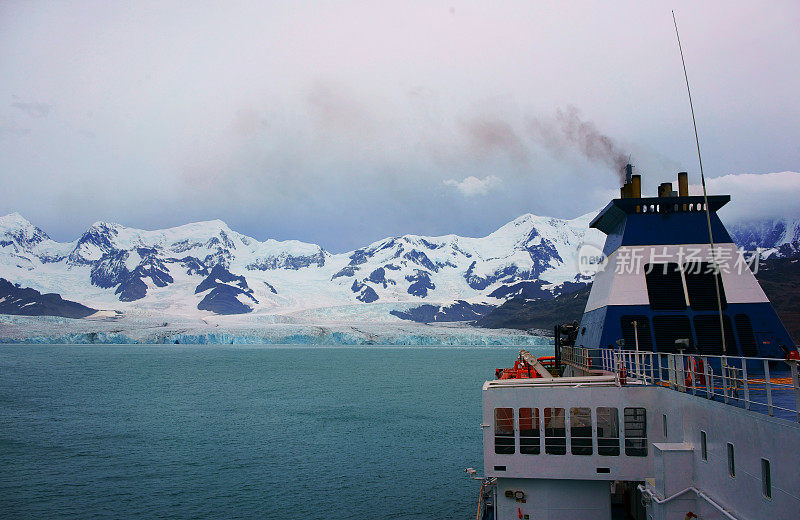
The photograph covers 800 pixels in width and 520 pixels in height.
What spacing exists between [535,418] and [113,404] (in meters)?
45.4

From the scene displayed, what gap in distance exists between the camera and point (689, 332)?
654 inches

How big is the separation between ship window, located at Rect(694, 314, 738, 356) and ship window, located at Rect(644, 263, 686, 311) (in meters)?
0.62

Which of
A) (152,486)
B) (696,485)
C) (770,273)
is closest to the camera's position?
(696,485)

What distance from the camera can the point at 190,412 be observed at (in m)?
45.8

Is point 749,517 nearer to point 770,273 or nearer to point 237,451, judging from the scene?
point 237,451

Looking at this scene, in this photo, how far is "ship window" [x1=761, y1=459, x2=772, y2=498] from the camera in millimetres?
8070

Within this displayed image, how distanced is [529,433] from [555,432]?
0.54 m

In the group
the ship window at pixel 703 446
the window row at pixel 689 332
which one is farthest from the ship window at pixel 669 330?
the ship window at pixel 703 446

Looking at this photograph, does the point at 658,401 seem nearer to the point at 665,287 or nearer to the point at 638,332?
the point at 638,332

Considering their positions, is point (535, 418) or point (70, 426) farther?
point (70, 426)

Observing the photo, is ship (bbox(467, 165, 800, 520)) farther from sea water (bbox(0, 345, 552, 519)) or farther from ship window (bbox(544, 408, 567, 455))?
sea water (bbox(0, 345, 552, 519))

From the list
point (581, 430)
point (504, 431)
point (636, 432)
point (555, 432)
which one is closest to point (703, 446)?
point (636, 432)

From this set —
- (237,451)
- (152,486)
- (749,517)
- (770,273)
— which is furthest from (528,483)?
(770,273)

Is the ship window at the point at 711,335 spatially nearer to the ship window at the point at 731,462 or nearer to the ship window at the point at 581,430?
the ship window at the point at 581,430
